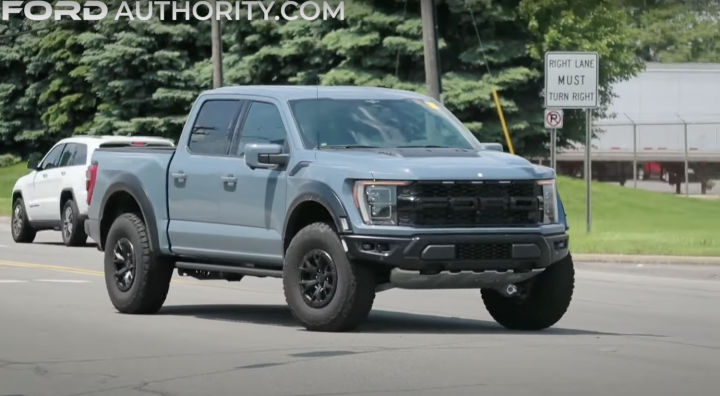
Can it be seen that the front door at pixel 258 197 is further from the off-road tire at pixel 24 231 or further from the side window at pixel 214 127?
the off-road tire at pixel 24 231

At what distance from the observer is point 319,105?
1321 centimetres

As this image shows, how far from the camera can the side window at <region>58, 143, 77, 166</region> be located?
27.5 m

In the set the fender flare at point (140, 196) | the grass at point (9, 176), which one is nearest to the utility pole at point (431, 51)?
the fender flare at point (140, 196)

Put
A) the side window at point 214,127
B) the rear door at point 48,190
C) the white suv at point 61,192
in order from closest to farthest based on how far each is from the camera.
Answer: the side window at point 214,127, the white suv at point 61,192, the rear door at point 48,190

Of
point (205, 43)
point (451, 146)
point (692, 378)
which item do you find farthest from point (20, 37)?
point (692, 378)

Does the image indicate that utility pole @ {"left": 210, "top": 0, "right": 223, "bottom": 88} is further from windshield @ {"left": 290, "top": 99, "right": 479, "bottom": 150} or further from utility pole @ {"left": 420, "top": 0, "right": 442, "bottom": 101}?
windshield @ {"left": 290, "top": 99, "right": 479, "bottom": 150}

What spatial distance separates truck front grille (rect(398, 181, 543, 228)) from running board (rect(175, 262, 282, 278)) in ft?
5.10

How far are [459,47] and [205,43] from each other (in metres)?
11.0

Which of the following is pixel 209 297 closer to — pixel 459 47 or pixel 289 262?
pixel 289 262

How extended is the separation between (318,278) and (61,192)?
1558 cm

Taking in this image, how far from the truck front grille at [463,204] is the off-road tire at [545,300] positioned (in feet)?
2.61

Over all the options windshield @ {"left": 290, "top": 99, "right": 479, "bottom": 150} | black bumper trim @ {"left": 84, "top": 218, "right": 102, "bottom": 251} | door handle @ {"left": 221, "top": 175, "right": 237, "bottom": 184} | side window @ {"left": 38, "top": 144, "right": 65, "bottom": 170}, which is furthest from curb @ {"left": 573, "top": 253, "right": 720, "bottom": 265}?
door handle @ {"left": 221, "top": 175, "right": 237, "bottom": 184}

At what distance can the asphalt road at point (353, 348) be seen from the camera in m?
9.58

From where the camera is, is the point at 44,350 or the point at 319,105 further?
the point at 319,105
